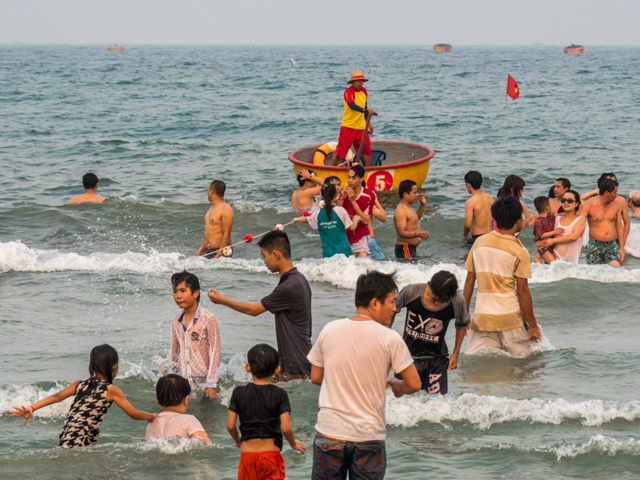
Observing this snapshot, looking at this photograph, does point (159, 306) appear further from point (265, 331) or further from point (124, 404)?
point (124, 404)

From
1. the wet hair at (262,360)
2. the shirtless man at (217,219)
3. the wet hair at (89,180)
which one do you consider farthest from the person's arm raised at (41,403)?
the wet hair at (89,180)

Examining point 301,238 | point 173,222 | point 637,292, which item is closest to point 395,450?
point 637,292

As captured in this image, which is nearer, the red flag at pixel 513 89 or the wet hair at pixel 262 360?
the wet hair at pixel 262 360

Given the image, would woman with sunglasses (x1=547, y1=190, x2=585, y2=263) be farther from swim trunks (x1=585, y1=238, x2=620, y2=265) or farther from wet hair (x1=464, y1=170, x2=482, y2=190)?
wet hair (x1=464, y1=170, x2=482, y2=190)

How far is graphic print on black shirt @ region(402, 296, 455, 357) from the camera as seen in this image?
17.5 ft

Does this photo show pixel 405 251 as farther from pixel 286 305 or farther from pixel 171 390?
pixel 171 390

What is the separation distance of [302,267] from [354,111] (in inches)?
185

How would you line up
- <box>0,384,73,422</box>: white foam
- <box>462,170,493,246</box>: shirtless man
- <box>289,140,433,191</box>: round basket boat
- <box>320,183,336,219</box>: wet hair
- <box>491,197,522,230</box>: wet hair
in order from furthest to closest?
1. <box>289,140,433,191</box>: round basket boat
2. <box>462,170,493,246</box>: shirtless man
3. <box>320,183,336,219</box>: wet hair
4. <box>0,384,73,422</box>: white foam
5. <box>491,197,522,230</box>: wet hair

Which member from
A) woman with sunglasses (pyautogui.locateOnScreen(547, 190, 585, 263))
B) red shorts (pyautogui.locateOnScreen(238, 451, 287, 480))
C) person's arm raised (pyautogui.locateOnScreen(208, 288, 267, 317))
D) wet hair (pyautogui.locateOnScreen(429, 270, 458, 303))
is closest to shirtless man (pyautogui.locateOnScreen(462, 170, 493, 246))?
woman with sunglasses (pyautogui.locateOnScreen(547, 190, 585, 263))

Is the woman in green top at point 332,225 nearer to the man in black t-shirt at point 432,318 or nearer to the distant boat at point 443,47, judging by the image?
the man in black t-shirt at point 432,318

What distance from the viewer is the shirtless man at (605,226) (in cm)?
964

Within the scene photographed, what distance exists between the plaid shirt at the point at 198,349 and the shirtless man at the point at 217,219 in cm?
443

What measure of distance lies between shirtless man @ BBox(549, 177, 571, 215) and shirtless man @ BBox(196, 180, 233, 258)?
4.53m

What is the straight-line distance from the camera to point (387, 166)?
1512 cm
